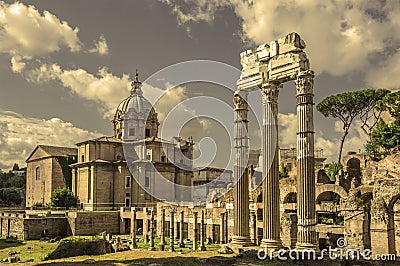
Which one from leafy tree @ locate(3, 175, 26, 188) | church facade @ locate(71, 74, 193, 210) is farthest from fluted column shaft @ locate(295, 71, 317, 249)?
leafy tree @ locate(3, 175, 26, 188)

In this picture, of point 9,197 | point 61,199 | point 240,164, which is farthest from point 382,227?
point 9,197

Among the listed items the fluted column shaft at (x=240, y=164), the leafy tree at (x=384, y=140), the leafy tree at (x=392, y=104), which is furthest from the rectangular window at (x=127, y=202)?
the fluted column shaft at (x=240, y=164)

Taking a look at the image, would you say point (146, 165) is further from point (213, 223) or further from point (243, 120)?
point (243, 120)

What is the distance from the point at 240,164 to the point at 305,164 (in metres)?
3.25

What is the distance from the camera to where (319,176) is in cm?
3072

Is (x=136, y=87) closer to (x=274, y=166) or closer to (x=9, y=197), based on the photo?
(x=9, y=197)

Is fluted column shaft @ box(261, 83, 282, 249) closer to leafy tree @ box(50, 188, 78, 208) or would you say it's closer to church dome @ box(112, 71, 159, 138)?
leafy tree @ box(50, 188, 78, 208)

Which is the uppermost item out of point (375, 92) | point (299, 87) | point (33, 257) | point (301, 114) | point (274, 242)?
point (375, 92)

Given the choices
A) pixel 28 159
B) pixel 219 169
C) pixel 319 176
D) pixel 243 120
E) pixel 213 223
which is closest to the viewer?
pixel 243 120

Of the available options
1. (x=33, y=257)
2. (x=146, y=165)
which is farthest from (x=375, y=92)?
(x=33, y=257)

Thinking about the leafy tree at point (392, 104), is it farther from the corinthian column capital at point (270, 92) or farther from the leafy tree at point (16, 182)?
the leafy tree at point (16, 182)

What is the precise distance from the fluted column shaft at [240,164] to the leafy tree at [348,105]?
2291 cm

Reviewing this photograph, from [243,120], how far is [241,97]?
87cm

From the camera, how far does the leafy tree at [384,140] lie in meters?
30.8
